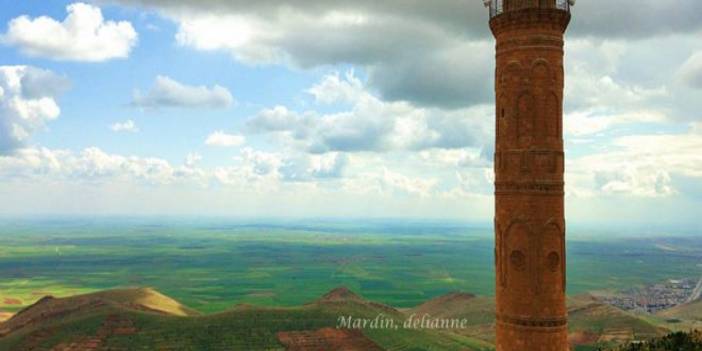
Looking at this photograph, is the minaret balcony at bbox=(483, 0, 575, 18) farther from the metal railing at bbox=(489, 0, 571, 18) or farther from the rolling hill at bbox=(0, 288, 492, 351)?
the rolling hill at bbox=(0, 288, 492, 351)

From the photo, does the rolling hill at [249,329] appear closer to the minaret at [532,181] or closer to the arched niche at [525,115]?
the minaret at [532,181]

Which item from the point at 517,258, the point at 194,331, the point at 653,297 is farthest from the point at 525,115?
the point at 653,297

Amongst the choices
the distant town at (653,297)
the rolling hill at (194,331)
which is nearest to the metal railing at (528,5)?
the rolling hill at (194,331)

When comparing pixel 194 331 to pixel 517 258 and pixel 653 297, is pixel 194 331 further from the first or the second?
pixel 653 297

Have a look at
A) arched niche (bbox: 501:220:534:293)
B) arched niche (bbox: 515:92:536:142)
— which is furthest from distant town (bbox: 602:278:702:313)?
arched niche (bbox: 515:92:536:142)

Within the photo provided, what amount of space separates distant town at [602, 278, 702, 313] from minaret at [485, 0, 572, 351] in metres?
136

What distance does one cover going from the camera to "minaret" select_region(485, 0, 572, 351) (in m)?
20.7

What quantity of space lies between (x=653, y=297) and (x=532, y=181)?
175248 millimetres

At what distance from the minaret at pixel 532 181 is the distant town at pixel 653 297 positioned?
136 m

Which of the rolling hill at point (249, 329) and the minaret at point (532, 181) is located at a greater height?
the minaret at point (532, 181)

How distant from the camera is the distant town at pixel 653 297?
5901 inches

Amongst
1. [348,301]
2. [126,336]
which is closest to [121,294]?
[126,336]

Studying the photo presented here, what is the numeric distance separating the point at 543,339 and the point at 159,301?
8723 cm

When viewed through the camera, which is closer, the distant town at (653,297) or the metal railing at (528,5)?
the metal railing at (528,5)
